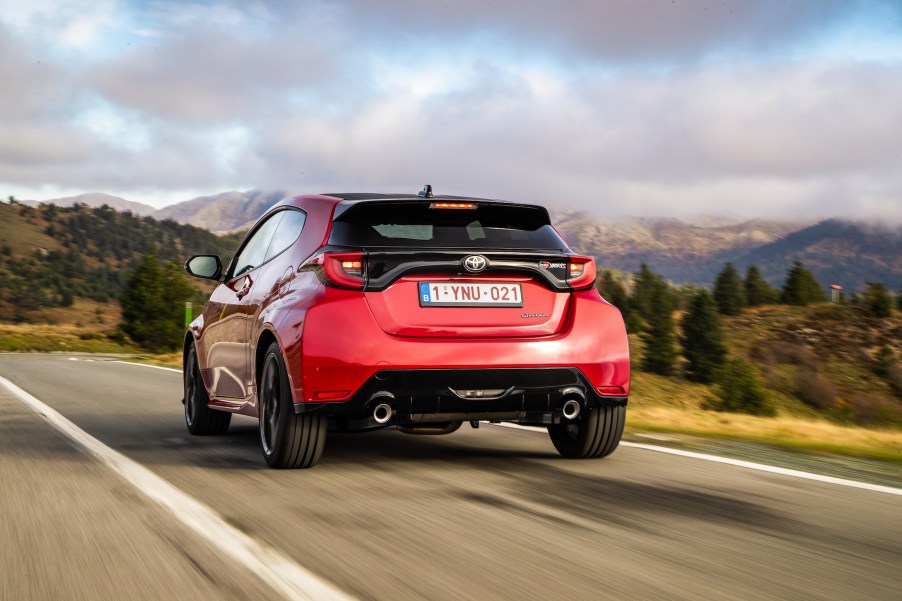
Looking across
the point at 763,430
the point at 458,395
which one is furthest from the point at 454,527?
the point at 763,430

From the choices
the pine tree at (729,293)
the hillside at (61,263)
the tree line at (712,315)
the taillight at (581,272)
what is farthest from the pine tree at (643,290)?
the taillight at (581,272)

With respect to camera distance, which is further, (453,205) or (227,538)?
(453,205)

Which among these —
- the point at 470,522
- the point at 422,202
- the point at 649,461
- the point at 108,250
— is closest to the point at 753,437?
the point at 649,461

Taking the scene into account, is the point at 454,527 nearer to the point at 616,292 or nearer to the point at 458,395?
the point at 458,395

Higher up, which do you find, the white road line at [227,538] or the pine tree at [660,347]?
the white road line at [227,538]

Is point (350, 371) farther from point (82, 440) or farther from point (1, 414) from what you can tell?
point (1, 414)

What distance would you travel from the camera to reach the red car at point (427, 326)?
19.7 ft

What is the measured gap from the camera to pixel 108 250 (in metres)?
191

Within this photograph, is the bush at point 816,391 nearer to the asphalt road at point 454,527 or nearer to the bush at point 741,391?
the bush at point 741,391

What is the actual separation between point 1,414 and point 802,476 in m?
7.93

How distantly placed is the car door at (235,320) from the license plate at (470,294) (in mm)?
1469

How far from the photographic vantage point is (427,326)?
6074 mm

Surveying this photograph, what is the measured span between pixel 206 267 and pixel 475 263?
9.89ft

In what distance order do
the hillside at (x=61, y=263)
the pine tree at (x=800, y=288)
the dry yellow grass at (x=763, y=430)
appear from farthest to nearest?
the hillside at (x=61, y=263) → the pine tree at (x=800, y=288) → the dry yellow grass at (x=763, y=430)
